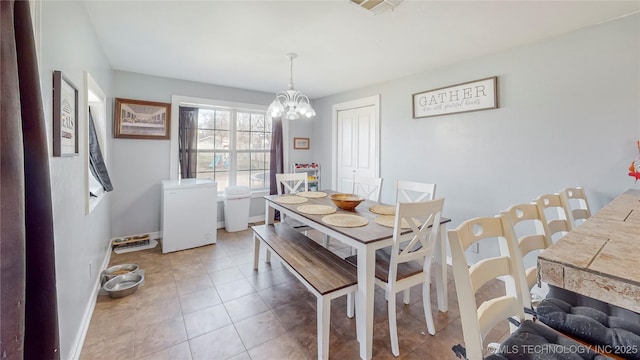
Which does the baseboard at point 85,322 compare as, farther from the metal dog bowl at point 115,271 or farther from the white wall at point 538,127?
the white wall at point 538,127

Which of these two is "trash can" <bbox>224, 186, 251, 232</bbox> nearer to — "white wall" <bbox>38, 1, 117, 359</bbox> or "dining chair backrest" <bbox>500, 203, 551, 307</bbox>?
"white wall" <bbox>38, 1, 117, 359</bbox>

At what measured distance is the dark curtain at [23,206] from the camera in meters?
0.65

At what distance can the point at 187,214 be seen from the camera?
3.33m

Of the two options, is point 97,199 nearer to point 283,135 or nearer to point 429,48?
point 283,135

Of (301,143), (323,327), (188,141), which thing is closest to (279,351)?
(323,327)

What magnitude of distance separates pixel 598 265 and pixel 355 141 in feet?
12.0

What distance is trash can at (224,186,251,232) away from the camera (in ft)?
13.2

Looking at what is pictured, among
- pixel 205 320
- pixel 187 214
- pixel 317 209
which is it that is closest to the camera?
pixel 205 320

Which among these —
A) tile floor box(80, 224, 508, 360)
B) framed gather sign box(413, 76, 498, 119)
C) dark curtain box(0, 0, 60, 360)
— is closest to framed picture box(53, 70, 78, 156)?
dark curtain box(0, 0, 60, 360)

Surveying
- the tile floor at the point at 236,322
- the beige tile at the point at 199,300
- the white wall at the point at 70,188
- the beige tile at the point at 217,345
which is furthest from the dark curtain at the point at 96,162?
the beige tile at the point at 217,345

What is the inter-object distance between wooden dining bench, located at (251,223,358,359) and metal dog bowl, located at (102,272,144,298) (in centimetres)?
114

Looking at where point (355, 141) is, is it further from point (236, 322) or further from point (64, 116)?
point (64, 116)

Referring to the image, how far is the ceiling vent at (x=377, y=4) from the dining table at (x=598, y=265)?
5.34ft

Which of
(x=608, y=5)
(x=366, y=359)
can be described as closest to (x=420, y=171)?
(x=608, y=5)
